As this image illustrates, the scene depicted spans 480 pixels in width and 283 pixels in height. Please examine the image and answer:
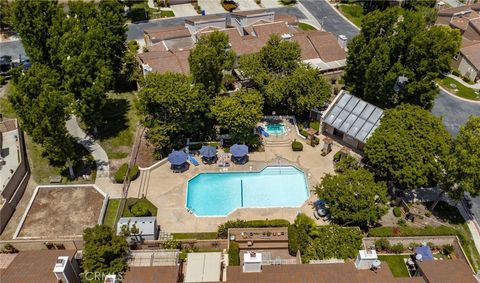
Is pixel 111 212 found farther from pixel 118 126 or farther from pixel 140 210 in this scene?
pixel 118 126

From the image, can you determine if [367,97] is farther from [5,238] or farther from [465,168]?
[5,238]

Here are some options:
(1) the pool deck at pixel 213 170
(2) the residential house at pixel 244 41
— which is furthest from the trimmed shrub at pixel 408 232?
(2) the residential house at pixel 244 41

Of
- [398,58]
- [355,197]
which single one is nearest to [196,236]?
[355,197]

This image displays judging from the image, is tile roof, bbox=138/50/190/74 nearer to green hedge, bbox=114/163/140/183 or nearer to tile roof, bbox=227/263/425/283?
green hedge, bbox=114/163/140/183

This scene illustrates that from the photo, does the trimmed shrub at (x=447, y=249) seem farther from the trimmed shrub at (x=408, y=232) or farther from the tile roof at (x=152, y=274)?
the tile roof at (x=152, y=274)

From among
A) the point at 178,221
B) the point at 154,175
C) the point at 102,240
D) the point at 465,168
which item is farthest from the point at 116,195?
the point at 465,168

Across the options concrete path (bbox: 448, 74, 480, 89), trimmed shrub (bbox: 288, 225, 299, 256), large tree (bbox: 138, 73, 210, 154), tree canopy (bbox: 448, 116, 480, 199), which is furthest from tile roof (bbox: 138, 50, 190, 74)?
concrete path (bbox: 448, 74, 480, 89)
